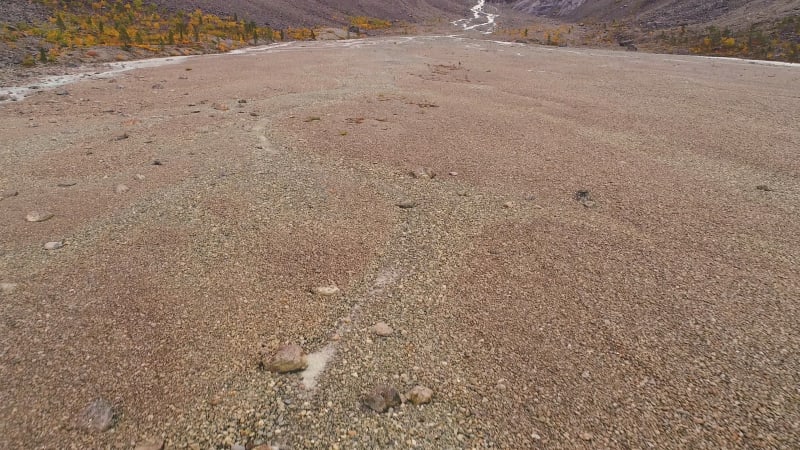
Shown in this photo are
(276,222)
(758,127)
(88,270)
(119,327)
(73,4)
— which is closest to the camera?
(119,327)

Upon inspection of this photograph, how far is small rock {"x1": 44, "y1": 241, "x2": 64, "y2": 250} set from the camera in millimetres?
4368

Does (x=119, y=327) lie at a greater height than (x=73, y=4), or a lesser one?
lesser

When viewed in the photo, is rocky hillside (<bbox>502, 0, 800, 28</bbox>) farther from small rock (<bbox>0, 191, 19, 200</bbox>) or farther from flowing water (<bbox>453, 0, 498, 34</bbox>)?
small rock (<bbox>0, 191, 19, 200</bbox>)

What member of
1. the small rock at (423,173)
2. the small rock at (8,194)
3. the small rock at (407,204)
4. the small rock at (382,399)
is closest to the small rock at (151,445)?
the small rock at (382,399)

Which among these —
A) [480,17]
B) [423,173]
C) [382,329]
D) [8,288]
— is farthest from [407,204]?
[480,17]

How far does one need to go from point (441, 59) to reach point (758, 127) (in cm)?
1395

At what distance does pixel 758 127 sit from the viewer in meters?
8.70

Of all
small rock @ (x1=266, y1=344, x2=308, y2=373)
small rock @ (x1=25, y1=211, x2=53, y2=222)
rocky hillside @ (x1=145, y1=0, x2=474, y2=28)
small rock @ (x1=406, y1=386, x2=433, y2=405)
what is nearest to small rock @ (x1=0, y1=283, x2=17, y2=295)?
small rock @ (x1=25, y1=211, x2=53, y2=222)

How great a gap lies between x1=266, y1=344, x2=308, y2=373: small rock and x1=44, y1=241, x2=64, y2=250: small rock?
318cm

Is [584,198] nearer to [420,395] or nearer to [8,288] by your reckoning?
[420,395]

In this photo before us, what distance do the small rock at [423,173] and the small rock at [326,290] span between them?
2871 millimetres

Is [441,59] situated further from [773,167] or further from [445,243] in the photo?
A: [445,243]

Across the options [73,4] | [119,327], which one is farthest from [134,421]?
[73,4]

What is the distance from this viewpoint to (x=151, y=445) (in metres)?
2.43
